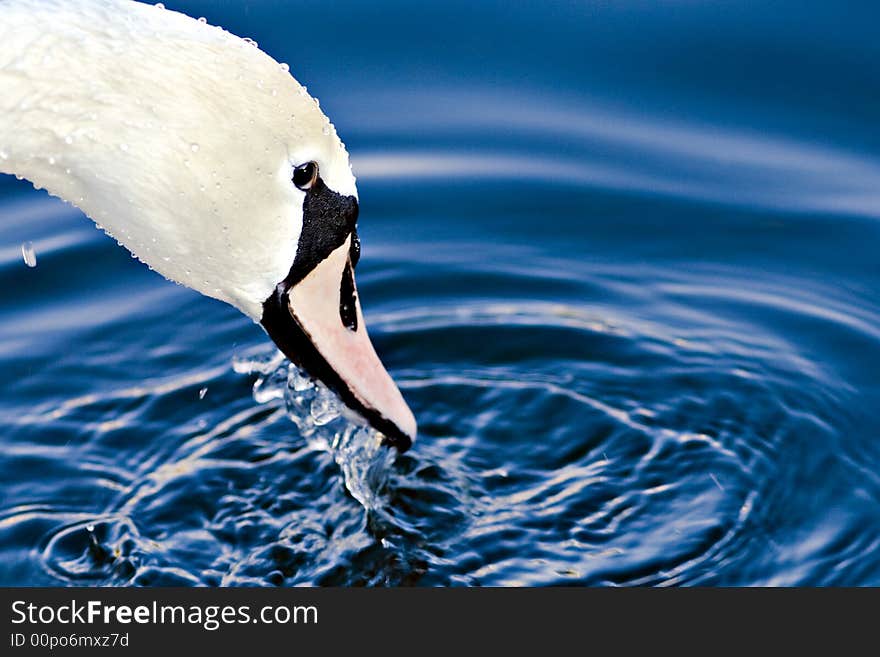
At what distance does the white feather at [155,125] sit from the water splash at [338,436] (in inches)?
41.1

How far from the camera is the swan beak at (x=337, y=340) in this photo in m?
4.71

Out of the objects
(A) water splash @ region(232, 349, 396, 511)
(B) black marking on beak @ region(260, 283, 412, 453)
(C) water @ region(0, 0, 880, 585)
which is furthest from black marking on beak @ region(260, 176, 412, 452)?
(C) water @ region(0, 0, 880, 585)

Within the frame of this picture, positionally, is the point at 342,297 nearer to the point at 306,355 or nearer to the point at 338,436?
the point at 306,355

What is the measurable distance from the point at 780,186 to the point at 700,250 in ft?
2.16

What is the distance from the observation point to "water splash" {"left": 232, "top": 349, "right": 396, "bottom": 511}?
5.54m

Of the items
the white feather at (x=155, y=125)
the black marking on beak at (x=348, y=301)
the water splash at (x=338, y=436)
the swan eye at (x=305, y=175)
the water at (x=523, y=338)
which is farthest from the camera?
the water splash at (x=338, y=436)

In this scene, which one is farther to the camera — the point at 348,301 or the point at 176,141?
the point at 348,301

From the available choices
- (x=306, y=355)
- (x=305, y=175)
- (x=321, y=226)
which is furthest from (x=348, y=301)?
(x=305, y=175)

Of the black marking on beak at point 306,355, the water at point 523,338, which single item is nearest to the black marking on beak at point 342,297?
the black marking on beak at point 306,355

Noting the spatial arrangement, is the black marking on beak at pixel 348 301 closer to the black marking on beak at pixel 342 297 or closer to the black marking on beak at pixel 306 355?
the black marking on beak at pixel 342 297

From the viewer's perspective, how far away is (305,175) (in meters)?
4.39

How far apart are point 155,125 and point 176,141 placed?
0.24 ft

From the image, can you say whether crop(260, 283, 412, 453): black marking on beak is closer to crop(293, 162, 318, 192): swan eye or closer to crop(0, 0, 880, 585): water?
crop(293, 162, 318, 192): swan eye

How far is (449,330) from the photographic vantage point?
21.6ft
